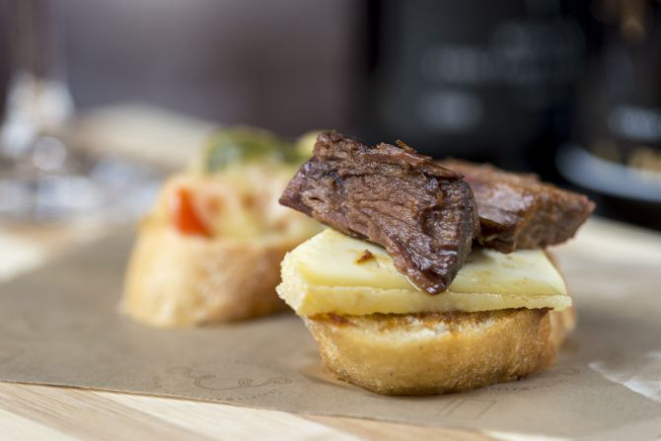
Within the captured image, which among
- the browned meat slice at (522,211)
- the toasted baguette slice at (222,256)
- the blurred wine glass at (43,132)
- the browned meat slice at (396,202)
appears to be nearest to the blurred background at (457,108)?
the blurred wine glass at (43,132)

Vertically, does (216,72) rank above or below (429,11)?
below

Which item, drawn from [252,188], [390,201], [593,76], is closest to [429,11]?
[593,76]

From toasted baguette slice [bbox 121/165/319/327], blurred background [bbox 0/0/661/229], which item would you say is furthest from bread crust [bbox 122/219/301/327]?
blurred background [bbox 0/0/661/229]

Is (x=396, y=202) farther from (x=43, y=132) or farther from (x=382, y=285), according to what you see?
(x=43, y=132)

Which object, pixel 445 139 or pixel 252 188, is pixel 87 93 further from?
pixel 252 188

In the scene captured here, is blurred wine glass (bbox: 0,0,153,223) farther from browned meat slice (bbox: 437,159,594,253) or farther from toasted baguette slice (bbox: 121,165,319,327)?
browned meat slice (bbox: 437,159,594,253)

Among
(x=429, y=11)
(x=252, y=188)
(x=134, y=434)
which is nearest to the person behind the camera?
(x=134, y=434)
